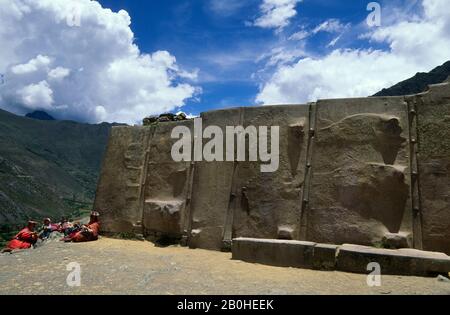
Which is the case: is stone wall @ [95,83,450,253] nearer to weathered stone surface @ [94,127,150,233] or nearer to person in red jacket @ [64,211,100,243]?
weathered stone surface @ [94,127,150,233]

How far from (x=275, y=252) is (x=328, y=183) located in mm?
2041

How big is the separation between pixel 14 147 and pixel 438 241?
117 meters

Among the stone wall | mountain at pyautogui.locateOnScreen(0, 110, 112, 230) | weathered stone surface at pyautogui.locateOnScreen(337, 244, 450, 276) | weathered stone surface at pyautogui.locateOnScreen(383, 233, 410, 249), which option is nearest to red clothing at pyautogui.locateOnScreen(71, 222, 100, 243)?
the stone wall

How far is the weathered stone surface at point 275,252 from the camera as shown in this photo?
755 centimetres

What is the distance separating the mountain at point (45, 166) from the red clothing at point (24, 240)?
59262 mm

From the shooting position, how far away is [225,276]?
712 cm

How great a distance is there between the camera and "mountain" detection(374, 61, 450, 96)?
36.0m

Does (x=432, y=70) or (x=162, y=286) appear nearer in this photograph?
(x=162, y=286)

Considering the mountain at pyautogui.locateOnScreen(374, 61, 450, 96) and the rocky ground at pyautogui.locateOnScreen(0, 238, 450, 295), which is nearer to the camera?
the rocky ground at pyautogui.locateOnScreen(0, 238, 450, 295)

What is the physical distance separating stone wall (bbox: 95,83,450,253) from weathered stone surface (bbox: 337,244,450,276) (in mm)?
1250

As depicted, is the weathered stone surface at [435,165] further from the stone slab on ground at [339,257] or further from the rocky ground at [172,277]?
the rocky ground at [172,277]

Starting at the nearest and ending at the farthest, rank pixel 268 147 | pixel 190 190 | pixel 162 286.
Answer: pixel 162 286 → pixel 268 147 → pixel 190 190

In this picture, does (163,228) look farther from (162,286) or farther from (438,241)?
(438,241)
